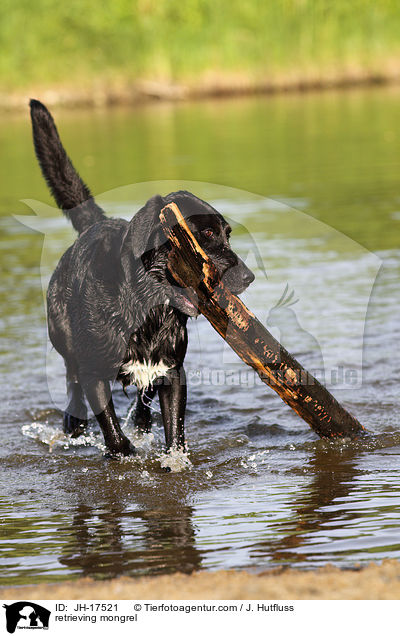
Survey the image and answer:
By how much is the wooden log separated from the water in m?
0.23

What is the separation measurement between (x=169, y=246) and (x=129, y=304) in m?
0.45

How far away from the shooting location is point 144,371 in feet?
18.2

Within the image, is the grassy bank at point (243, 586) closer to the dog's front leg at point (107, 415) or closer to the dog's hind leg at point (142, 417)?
the dog's front leg at point (107, 415)

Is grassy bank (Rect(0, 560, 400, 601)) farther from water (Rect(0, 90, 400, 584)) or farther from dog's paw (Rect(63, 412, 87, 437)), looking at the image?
dog's paw (Rect(63, 412, 87, 437))

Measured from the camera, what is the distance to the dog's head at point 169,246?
5090 millimetres

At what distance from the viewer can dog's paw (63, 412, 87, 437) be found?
6657 mm

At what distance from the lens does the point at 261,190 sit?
17328mm

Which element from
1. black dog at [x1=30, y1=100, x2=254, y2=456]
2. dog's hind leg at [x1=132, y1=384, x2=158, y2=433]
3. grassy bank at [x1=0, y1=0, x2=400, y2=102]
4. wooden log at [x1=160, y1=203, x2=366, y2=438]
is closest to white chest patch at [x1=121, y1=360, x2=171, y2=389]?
black dog at [x1=30, y1=100, x2=254, y2=456]

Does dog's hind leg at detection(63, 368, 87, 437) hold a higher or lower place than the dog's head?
lower

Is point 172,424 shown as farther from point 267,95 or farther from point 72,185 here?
point 267,95

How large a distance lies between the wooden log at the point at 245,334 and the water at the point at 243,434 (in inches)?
8.9

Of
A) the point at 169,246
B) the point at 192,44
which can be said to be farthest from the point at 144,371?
the point at 192,44

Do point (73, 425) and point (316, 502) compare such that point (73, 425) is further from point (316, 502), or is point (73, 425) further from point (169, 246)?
point (316, 502)
